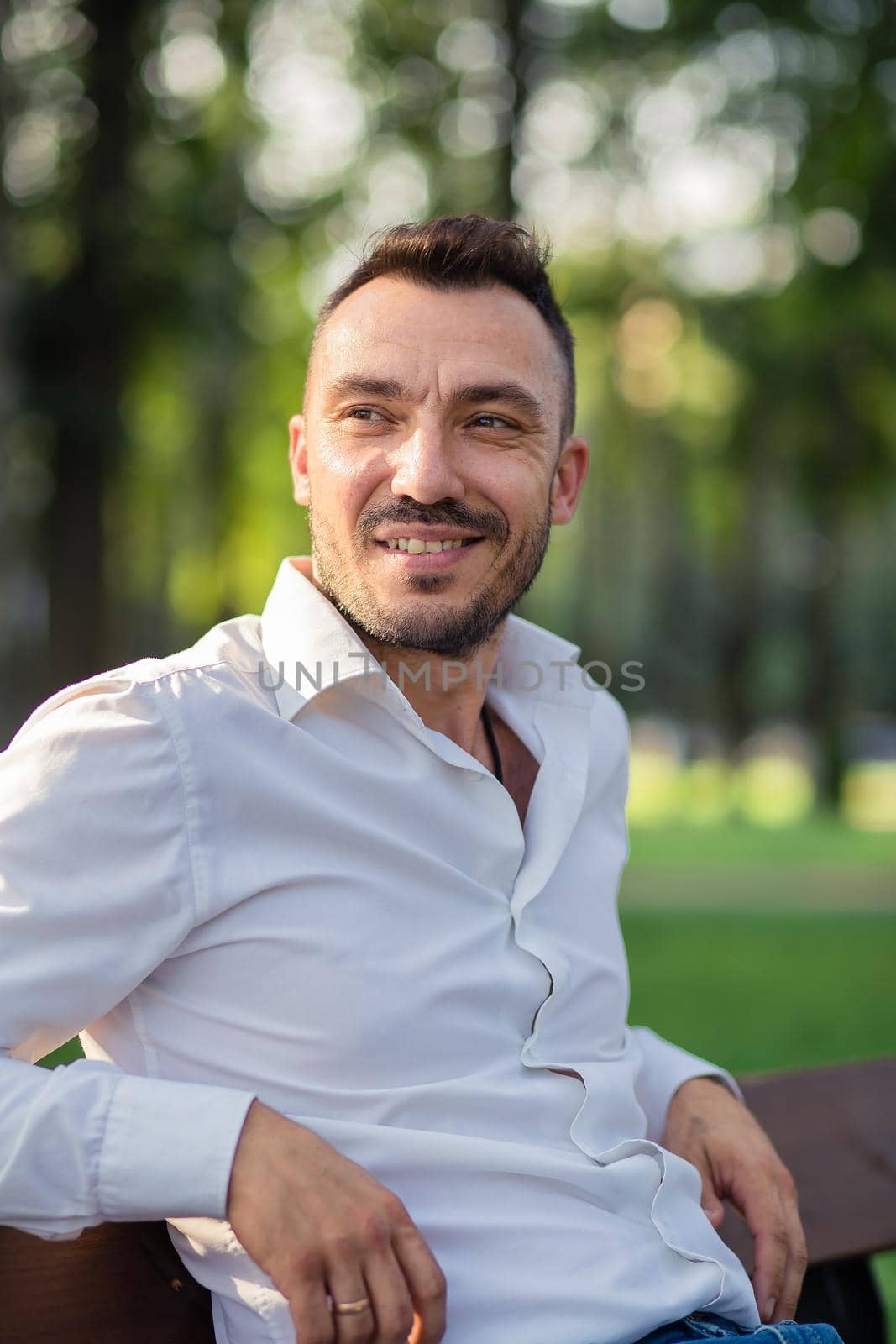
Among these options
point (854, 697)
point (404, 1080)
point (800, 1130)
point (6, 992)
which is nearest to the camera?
point (6, 992)

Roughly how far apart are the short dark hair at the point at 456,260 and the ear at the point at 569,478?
14cm

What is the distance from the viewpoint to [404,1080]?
1909 millimetres

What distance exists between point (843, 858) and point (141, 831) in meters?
13.4

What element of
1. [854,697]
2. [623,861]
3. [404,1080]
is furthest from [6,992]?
[854,697]

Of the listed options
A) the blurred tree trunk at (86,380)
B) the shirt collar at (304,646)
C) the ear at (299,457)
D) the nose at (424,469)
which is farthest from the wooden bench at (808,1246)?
the blurred tree trunk at (86,380)

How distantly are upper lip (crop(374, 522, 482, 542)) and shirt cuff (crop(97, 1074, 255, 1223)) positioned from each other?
989mm

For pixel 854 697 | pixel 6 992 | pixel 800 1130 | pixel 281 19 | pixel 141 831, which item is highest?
pixel 281 19

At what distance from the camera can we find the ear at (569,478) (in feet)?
8.77

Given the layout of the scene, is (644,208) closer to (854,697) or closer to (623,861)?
(623,861)

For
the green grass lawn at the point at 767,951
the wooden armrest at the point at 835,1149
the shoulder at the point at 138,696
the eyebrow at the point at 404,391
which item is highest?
the eyebrow at the point at 404,391

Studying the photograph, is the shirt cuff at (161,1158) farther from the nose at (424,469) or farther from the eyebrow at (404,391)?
the eyebrow at (404,391)

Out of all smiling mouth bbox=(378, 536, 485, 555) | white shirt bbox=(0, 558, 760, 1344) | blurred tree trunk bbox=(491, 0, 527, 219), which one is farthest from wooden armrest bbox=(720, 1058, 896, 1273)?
blurred tree trunk bbox=(491, 0, 527, 219)

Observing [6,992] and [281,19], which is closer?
[6,992]

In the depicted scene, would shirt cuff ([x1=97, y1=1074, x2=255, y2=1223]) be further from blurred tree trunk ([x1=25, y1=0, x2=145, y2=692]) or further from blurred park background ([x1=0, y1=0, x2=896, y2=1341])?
blurred tree trunk ([x1=25, y1=0, x2=145, y2=692])
